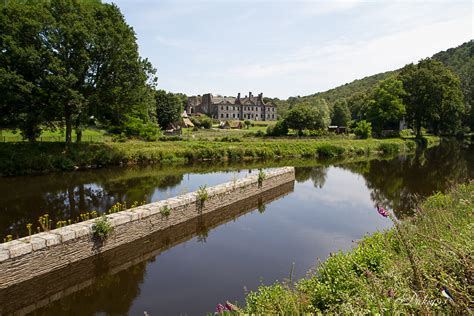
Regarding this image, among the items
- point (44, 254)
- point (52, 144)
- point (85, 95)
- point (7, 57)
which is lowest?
point (44, 254)

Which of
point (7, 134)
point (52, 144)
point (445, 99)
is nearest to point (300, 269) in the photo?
point (52, 144)

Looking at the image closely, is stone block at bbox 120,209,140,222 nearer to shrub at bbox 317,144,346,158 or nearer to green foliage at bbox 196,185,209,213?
green foliage at bbox 196,185,209,213

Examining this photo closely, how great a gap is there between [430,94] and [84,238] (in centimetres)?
6063

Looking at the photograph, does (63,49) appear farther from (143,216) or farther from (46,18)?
(143,216)

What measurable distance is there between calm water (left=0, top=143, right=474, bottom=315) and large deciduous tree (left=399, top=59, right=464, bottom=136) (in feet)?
116

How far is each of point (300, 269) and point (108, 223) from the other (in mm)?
5951

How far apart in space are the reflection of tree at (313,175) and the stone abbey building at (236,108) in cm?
6789

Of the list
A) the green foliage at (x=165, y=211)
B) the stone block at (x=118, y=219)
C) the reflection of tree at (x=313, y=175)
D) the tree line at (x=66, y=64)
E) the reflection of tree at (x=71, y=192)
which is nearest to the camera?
the stone block at (x=118, y=219)

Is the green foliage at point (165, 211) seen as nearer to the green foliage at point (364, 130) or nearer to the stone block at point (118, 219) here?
the stone block at point (118, 219)

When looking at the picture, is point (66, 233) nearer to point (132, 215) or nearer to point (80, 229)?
point (80, 229)

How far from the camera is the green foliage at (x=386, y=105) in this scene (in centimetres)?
5497

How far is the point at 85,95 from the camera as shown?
26719 millimetres

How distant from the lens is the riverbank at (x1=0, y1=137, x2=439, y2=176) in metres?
24.5

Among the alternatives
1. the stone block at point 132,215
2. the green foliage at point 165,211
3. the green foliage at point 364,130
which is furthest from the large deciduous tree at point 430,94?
the stone block at point 132,215
